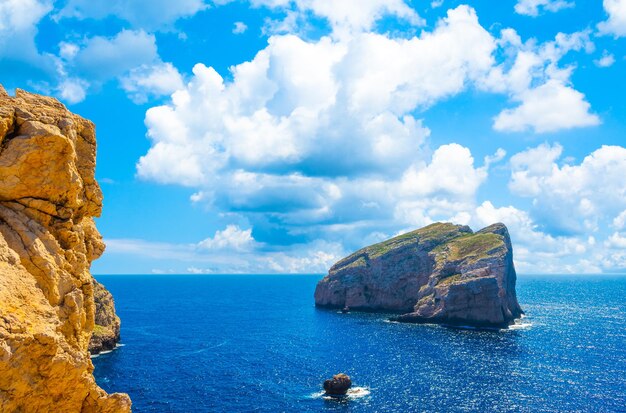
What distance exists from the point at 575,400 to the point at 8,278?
93.5 meters

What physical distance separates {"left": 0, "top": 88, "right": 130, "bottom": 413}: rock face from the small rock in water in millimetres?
64507

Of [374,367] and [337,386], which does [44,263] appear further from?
[374,367]

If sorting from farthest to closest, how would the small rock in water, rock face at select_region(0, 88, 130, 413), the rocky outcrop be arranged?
the rocky outcrop < the small rock in water < rock face at select_region(0, 88, 130, 413)

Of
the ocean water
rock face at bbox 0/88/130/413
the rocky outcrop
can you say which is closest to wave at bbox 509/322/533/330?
the ocean water

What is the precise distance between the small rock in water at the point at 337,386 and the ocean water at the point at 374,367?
2279 mm

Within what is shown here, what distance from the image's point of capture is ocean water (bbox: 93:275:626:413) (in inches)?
3268

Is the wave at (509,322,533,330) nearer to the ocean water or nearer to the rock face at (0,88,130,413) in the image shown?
the ocean water

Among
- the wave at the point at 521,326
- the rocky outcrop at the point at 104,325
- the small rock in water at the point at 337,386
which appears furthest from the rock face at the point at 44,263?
the wave at the point at 521,326

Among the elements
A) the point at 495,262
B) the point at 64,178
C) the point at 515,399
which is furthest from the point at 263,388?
the point at 495,262

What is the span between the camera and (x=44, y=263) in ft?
90.4

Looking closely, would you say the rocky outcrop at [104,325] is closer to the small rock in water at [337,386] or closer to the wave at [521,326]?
the small rock in water at [337,386]

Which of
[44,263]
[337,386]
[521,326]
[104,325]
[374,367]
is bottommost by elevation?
[374,367]

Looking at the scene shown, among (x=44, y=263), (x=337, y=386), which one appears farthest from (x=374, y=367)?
(x=44, y=263)

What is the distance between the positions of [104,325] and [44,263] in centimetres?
10911
